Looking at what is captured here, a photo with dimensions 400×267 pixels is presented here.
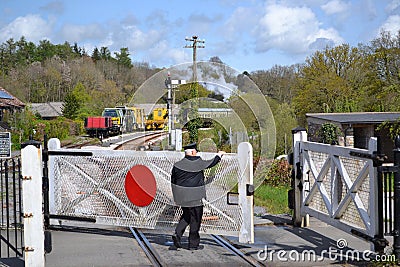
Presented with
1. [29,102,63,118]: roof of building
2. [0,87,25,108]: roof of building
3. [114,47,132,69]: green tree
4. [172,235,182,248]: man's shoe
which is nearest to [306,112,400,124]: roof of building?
[172,235,182,248]: man's shoe

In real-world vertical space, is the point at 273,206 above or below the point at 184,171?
below

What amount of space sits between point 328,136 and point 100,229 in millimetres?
17464

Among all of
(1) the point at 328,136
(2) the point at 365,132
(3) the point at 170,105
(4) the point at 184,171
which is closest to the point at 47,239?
(4) the point at 184,171

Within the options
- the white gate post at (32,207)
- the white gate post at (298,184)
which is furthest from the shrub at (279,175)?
the white gate post at (32,207)

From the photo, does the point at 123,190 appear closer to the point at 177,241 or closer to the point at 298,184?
the point at 177,241

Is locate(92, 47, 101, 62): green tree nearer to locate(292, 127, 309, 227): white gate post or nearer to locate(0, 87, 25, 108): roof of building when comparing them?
locate(0, 87, 25, 108): roof of building

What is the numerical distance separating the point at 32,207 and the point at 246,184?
10.2 ft

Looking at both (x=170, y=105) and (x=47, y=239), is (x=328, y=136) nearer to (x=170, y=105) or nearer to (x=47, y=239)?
(x=170, y=105)

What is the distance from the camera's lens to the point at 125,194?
9.27 metres

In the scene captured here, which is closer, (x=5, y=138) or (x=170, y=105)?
(x=170, y=105)

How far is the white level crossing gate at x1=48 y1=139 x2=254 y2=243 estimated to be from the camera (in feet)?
27.6

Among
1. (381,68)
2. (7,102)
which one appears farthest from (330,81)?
(7,102)

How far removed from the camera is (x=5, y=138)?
21.0 metres

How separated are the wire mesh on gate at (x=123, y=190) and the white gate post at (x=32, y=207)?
2.09 m
